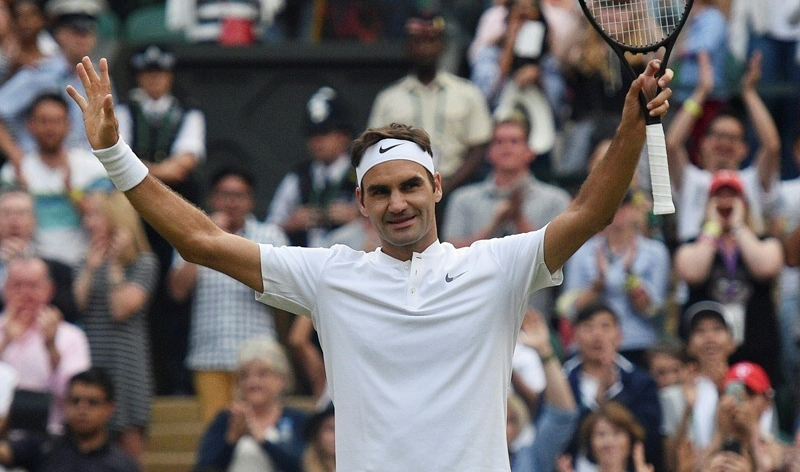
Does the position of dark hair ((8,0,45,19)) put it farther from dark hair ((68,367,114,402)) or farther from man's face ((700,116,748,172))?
man's face ((700,116,748,172))

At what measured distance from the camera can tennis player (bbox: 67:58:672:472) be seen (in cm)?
504

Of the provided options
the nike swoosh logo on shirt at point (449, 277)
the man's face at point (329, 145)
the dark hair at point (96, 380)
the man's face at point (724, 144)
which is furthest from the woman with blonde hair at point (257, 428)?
the nike swoosh logo on shirt at point (449, 277)

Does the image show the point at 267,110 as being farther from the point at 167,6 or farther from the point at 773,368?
the point at 773,368

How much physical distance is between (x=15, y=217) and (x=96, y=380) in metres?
1.64

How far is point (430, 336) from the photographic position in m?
5.14

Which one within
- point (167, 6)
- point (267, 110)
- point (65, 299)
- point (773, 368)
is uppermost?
point (167, 6)

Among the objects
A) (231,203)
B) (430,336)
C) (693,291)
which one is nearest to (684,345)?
(693,291)

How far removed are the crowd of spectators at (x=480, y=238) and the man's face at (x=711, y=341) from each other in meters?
0.01

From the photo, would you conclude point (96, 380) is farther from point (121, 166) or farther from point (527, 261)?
point (527, 261)

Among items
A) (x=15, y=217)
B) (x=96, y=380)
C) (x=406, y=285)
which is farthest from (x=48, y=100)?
(x=406, y=285)

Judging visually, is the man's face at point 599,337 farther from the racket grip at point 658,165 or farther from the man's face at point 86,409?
the racket grip at point 658,165

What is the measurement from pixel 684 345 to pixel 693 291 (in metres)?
0.63

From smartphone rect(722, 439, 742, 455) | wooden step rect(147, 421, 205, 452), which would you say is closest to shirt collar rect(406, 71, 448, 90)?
wooden step rect(147, 421, 205, 452)

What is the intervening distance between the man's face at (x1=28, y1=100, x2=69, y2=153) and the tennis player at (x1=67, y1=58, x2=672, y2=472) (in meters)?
5.59
